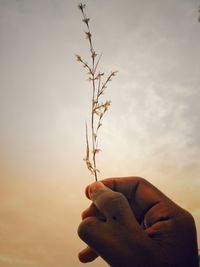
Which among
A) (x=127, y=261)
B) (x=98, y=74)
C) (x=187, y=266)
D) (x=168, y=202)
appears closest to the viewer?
(x=127, y=261)

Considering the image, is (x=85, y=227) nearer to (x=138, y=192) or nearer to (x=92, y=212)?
(x=92, y=212)

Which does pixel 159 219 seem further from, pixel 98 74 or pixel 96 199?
pixel 98 74

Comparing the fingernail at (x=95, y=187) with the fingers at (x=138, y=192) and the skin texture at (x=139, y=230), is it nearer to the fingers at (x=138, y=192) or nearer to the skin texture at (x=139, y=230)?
the skin texture at (x=139, y=230)

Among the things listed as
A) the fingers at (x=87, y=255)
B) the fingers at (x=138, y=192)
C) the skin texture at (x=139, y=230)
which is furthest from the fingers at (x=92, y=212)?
the fingers at (x=87, y=255)

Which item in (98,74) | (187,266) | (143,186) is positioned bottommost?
(187,266)

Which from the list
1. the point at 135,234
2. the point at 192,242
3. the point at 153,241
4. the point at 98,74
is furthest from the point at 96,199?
the point at 98,74

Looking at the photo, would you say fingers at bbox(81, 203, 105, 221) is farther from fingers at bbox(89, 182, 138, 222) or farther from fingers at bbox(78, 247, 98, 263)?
fingers at bbox(78, 247, 98, 263)

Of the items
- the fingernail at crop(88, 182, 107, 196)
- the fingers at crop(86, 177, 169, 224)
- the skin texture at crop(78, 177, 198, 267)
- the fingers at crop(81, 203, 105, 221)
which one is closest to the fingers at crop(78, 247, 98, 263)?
the skin texture at crop(78, 177, 198, 267)
